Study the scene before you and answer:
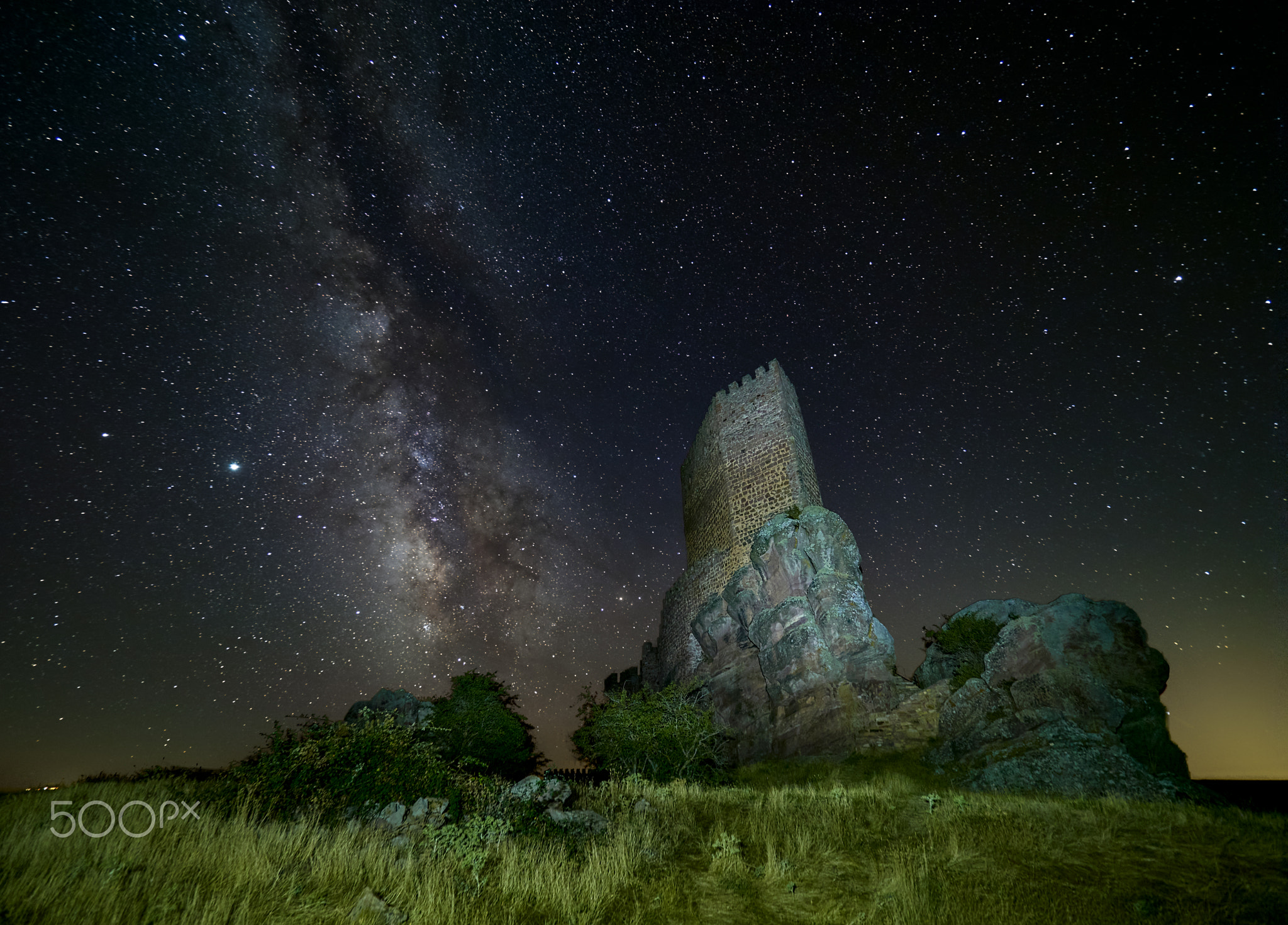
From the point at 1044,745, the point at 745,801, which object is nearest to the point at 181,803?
the point at 745,801

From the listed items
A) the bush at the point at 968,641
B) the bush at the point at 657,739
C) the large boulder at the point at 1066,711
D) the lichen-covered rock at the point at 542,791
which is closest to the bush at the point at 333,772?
the lichen-covered rock at the point at 542,791

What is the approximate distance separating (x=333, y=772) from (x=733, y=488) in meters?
21.2

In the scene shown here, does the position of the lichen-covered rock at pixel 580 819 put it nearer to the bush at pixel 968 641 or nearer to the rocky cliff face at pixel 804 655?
the rocky cliff face at pixel 804 655

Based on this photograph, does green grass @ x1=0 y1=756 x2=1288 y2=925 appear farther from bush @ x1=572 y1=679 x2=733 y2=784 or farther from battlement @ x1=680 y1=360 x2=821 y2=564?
battlement @ x1=680 y1=360 x2=821 y2=564

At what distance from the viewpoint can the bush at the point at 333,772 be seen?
8.41 meters

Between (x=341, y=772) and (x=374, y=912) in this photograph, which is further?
(x=341, y=772)

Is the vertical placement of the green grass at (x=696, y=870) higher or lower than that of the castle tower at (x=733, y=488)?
lower

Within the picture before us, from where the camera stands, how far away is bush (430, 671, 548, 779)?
23703 millimetres

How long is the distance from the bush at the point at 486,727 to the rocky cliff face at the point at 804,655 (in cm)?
1011

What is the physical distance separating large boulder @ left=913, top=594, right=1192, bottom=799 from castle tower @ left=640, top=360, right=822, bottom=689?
33.0 ft

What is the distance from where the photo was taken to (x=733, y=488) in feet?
89.0

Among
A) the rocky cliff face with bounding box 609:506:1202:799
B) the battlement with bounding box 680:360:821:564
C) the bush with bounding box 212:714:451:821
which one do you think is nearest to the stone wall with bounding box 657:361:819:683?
the battlement with bounding box 680:360:821:564

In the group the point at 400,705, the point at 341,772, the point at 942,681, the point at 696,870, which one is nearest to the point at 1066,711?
the point at 942,681

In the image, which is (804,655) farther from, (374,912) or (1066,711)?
(374,912)
